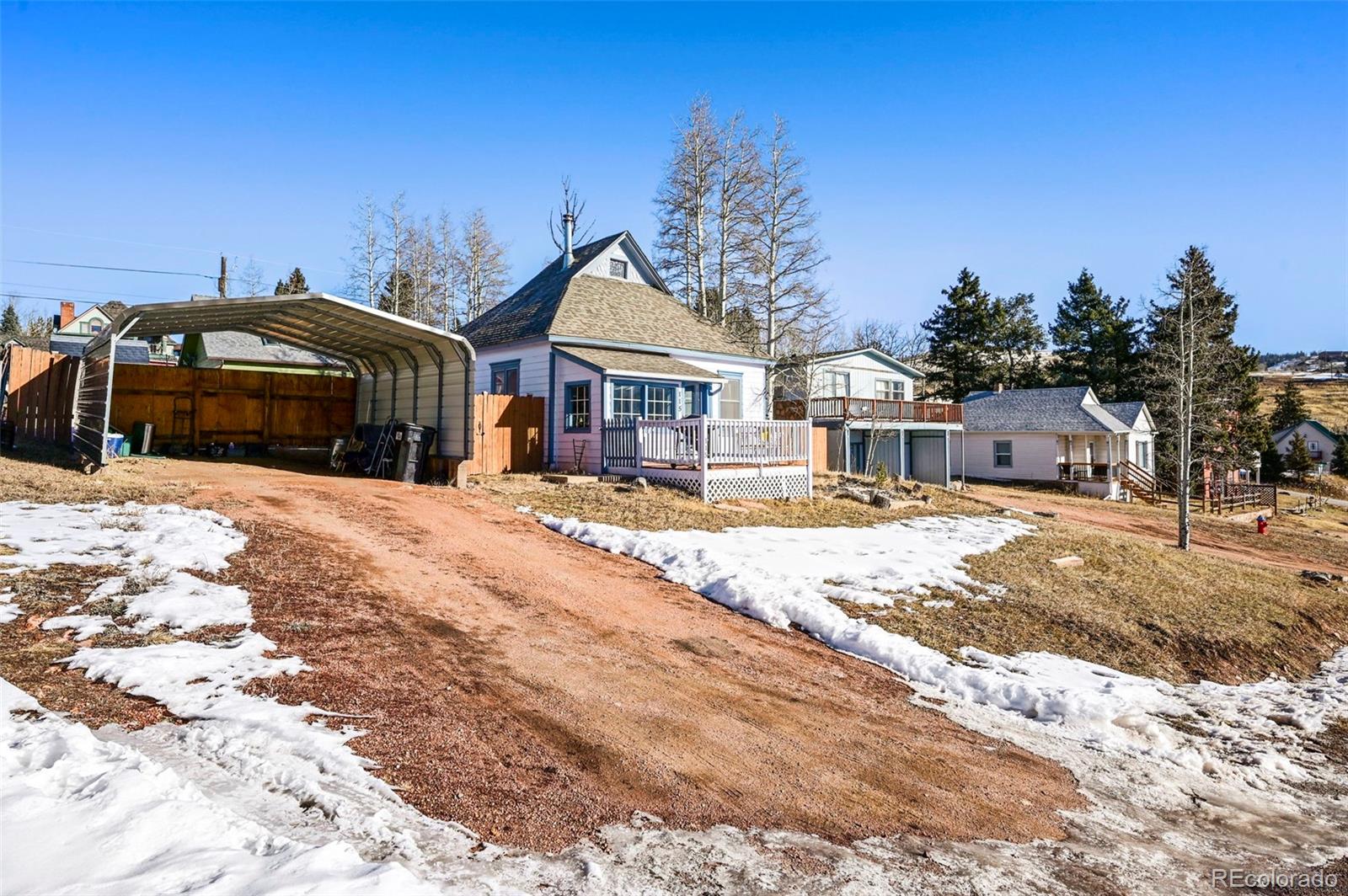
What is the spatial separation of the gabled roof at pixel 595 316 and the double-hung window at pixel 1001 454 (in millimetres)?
18459

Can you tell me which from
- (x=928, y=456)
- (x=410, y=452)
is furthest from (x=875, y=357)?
(x=410, y=452)

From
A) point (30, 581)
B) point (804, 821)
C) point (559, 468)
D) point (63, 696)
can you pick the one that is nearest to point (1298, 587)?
point (804, 821)

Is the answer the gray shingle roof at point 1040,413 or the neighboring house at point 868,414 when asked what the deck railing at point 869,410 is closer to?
the neighboring house at point 868,414

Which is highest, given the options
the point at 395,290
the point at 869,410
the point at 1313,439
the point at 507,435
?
the point at 395,290

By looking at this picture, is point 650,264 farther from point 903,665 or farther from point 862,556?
point 903,665

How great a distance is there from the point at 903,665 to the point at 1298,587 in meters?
11.4

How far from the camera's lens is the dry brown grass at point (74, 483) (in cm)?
1073

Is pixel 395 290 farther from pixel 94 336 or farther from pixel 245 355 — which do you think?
pixel 94 336

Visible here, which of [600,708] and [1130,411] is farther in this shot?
[1130,411]

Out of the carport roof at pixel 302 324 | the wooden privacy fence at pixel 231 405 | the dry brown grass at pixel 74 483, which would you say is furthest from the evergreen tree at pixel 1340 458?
the dry brown grass at pixel 74 483

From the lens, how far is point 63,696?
14.7ft

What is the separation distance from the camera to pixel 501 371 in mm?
22031

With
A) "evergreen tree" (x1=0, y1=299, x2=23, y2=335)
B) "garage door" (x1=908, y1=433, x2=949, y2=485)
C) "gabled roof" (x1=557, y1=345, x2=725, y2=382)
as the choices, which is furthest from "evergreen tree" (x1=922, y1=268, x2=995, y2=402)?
"evergreen tree" (x1=0, y1=299, x2=23, y2=335)

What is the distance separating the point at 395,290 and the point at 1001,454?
3282cm
